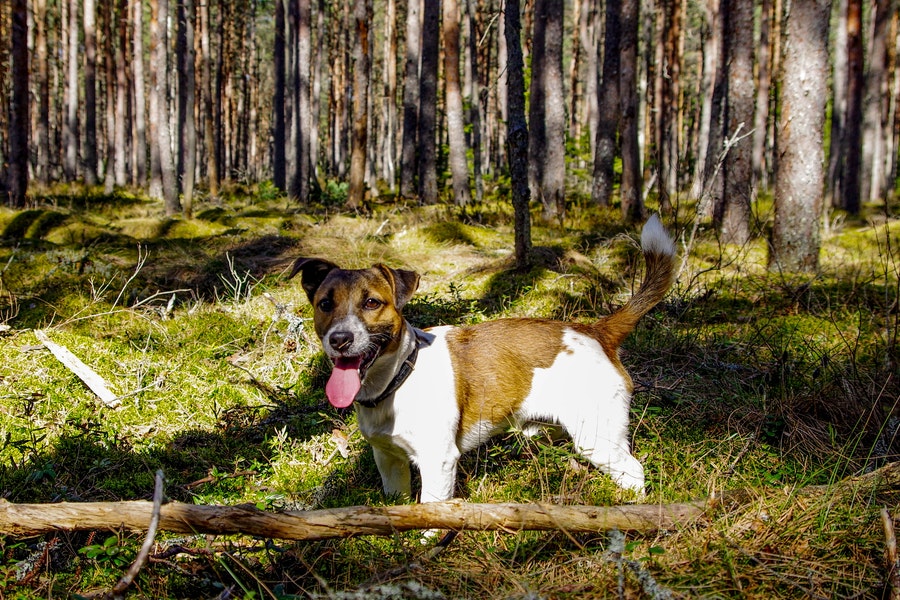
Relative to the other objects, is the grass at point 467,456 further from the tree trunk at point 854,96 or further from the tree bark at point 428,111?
the tree trunk at point 854,96

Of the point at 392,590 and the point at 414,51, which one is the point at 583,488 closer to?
the point at 392,590

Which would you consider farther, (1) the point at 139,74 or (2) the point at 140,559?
(1) the point at 139,74

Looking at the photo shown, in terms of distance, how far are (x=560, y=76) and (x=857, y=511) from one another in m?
12.1

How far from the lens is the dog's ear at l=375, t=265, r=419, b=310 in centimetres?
376

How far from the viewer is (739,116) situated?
9.25 m

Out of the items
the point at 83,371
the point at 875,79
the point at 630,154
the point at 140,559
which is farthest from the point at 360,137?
the point at 875,79

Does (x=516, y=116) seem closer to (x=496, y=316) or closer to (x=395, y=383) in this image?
(x=496, y=316)

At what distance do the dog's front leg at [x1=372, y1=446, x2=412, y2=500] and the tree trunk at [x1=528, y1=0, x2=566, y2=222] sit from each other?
7891mm

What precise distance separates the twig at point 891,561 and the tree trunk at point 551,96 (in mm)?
9020

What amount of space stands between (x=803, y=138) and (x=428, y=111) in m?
10.0

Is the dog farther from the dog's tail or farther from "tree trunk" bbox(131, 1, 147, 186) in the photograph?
"tree trunk" bbox(131, 1, 147, 186)

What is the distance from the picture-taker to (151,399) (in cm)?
505

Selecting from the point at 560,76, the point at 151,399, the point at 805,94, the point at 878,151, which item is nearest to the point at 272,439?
the point at 151,399

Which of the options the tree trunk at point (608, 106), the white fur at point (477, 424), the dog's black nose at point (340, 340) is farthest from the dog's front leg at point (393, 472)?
the tree trunk at point (608, 106)
